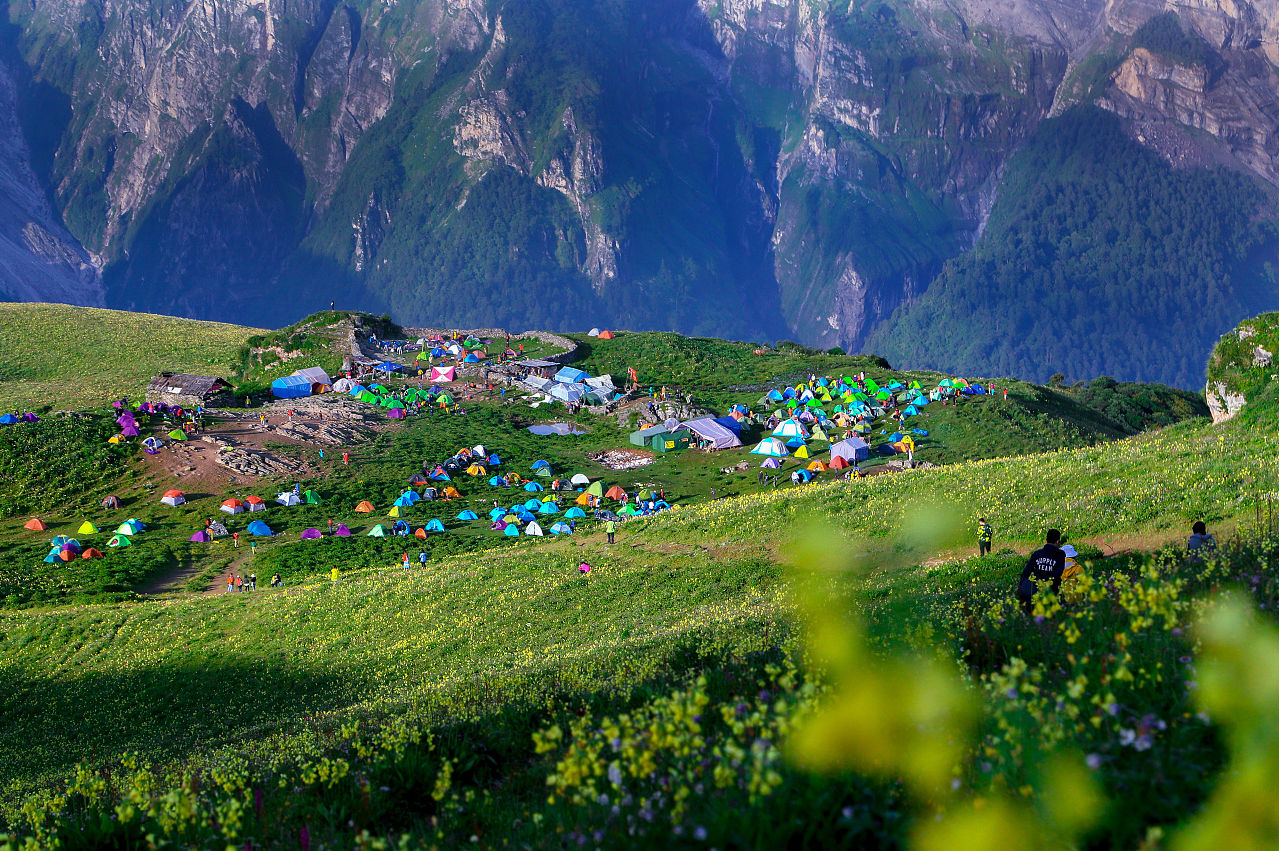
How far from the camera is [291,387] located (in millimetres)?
70000

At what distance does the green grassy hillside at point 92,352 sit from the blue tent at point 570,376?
34.1m

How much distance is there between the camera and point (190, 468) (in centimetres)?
4878

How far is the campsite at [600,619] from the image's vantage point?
594 centimetres

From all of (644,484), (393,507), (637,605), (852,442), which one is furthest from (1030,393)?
(637,605)

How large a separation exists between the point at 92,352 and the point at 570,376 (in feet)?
165

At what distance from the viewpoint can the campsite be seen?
234 inches

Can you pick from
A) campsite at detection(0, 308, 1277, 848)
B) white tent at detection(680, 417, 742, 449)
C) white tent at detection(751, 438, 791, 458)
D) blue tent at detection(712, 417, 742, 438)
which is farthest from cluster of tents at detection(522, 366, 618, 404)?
white tent at detection(751, 438, 791, 458)

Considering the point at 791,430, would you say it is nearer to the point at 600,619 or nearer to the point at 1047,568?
the point at 600,619

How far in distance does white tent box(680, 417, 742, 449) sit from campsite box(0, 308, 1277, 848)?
7.9 inches

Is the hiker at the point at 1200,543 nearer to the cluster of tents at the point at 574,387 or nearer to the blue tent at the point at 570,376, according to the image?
the cluster of tents at the point at 574,387

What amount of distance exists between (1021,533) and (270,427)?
165ft

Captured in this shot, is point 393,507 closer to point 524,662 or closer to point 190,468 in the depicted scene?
point 190,468

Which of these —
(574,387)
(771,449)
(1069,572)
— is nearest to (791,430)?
(771,449)

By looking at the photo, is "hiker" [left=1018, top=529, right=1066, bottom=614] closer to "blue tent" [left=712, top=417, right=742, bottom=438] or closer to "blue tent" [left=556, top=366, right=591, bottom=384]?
"blue tent" [left=712, top=417, right=742, bottom=438]
